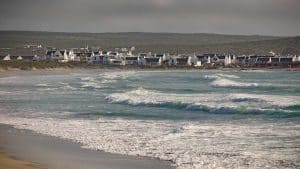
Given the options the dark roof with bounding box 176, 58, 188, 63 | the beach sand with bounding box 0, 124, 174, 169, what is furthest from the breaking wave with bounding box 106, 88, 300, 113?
the dark roof with bounding box 176, 58, 188, 63

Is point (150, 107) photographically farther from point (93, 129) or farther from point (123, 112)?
point (93, 129)

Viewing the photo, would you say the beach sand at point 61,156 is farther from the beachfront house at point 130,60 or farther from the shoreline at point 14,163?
the beachfront house at point 130,60

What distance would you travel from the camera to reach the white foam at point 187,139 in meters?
13.3

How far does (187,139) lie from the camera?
16453mm

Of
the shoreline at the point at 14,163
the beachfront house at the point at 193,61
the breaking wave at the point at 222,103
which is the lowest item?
the beachfront house at the point at 193,61

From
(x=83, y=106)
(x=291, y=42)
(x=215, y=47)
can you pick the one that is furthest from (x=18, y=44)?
(x=83, y=106)

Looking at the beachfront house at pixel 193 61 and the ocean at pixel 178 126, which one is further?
the beachfront house at pixel 193 61

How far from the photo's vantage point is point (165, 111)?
25219 mm

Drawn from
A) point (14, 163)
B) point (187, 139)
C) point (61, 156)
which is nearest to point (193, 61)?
point (187, 139)

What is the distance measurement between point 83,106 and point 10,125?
Result: 733cm

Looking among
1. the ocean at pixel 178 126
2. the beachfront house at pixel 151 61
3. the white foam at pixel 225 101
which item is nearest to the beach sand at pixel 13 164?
the ocean at pixel 178 126

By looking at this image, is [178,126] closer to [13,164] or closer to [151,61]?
[13,164]

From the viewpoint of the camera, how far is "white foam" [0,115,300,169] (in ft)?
43.7

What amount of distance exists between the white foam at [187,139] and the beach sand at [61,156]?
1.56 ft
